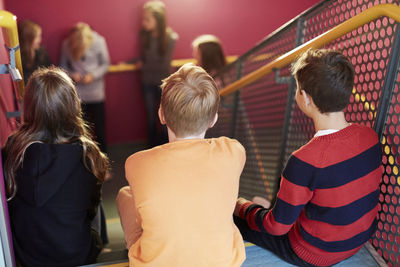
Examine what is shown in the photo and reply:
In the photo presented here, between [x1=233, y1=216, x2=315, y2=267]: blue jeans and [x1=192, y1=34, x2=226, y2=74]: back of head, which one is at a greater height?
[x1=192, y1=34, x2=226, y2=74]: back of head

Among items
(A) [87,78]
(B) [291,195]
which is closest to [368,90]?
(B) [291,195]

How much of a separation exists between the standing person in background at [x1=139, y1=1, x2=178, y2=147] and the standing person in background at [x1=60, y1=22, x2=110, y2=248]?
0.47 meters

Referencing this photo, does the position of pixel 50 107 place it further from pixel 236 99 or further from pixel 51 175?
pixel 236 99

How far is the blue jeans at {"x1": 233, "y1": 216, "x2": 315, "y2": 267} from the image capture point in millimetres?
1784

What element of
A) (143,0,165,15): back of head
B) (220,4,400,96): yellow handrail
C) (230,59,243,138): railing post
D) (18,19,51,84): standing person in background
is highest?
(143,0,165,15): back of head

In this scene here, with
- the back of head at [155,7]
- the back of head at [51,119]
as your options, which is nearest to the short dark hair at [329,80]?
the back of head at [51,119]

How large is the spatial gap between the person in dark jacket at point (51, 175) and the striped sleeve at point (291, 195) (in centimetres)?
83

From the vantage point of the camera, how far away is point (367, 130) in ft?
5.29

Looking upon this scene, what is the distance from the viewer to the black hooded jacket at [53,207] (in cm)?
173

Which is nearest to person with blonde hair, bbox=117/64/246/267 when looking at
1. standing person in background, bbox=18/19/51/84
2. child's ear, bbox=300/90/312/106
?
child's ear, bbox=300/90/312/106

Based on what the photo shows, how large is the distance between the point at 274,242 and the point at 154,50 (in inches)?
136

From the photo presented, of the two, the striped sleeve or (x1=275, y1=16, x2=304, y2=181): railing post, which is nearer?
the striped sleeve

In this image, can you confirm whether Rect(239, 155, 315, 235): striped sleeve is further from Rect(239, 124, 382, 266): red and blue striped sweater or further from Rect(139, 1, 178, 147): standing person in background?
Rect(139, 1, 178, 147): standing person in background

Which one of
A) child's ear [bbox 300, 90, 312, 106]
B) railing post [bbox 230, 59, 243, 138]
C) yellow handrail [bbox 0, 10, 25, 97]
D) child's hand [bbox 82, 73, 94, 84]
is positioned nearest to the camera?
yellow handrail [bbox 0, 10, 25, 97]
